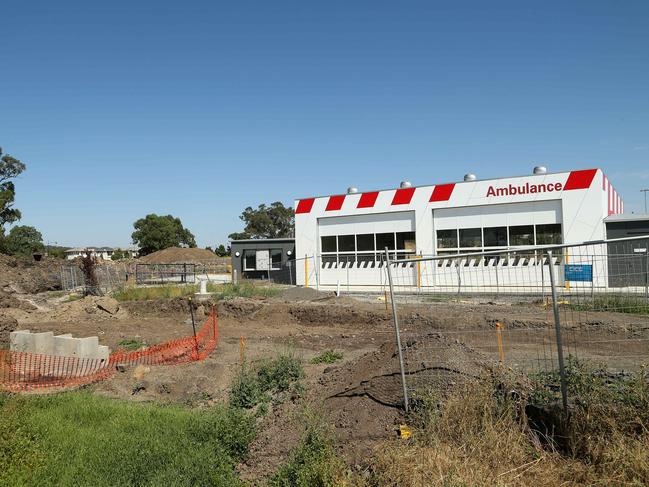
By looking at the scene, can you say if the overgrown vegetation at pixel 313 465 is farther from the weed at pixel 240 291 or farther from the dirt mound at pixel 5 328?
the weed at pixel 240 291

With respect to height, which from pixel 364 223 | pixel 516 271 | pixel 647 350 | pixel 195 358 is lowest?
pixel 195 358

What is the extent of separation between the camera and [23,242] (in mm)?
63750

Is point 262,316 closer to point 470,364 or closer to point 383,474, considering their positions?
point 470,364

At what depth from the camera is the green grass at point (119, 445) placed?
16.5 ft

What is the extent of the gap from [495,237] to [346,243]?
24.6 feet

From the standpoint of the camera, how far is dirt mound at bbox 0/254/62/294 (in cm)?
3029

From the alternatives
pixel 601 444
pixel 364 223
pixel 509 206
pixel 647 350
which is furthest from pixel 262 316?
pixel 601 444

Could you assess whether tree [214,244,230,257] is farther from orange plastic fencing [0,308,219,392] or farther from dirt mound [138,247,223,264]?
orange plastic fencing [0,308,219,392]

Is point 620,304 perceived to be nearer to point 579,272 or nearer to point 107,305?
point 579,272

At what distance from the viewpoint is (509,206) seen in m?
21.1

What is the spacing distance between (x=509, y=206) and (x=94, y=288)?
2138 cm

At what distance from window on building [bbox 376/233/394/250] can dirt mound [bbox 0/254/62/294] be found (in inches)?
836

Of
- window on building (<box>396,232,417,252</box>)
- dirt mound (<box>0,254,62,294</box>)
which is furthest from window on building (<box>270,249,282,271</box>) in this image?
dirt mound (<box>0,254,62,294</box>)

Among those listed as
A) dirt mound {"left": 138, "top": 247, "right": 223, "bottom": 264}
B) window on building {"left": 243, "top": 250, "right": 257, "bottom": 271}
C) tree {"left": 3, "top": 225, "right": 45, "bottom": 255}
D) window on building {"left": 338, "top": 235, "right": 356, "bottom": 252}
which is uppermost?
tree {"left": 3, "top": 225, "right": 45, "bottom": 255}
